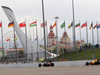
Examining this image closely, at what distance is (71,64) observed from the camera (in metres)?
42.0

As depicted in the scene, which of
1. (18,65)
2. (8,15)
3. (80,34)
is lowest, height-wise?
(18,65)

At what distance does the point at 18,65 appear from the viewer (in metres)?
45.4

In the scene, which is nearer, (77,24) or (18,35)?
(77,24)

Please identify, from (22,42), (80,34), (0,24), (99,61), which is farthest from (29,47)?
(99,61)

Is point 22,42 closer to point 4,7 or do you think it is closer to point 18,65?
point 4,7

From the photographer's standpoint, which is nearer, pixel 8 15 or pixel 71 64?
pixel 71 64

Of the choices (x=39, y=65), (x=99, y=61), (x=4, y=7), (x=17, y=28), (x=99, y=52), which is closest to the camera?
(x=99, y=61)

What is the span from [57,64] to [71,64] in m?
2.46

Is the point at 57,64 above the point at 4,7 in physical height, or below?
below

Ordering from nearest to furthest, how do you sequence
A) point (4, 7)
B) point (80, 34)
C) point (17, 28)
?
1. point (80, 34)
2. point (4, 7)
3. point (17, 28)

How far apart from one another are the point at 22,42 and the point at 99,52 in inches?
1567

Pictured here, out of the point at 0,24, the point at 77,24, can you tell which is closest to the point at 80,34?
the point at 77,24

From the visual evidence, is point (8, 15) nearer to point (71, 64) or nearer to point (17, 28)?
point (17, 28)

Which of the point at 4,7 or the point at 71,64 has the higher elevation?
the point at 4,7
